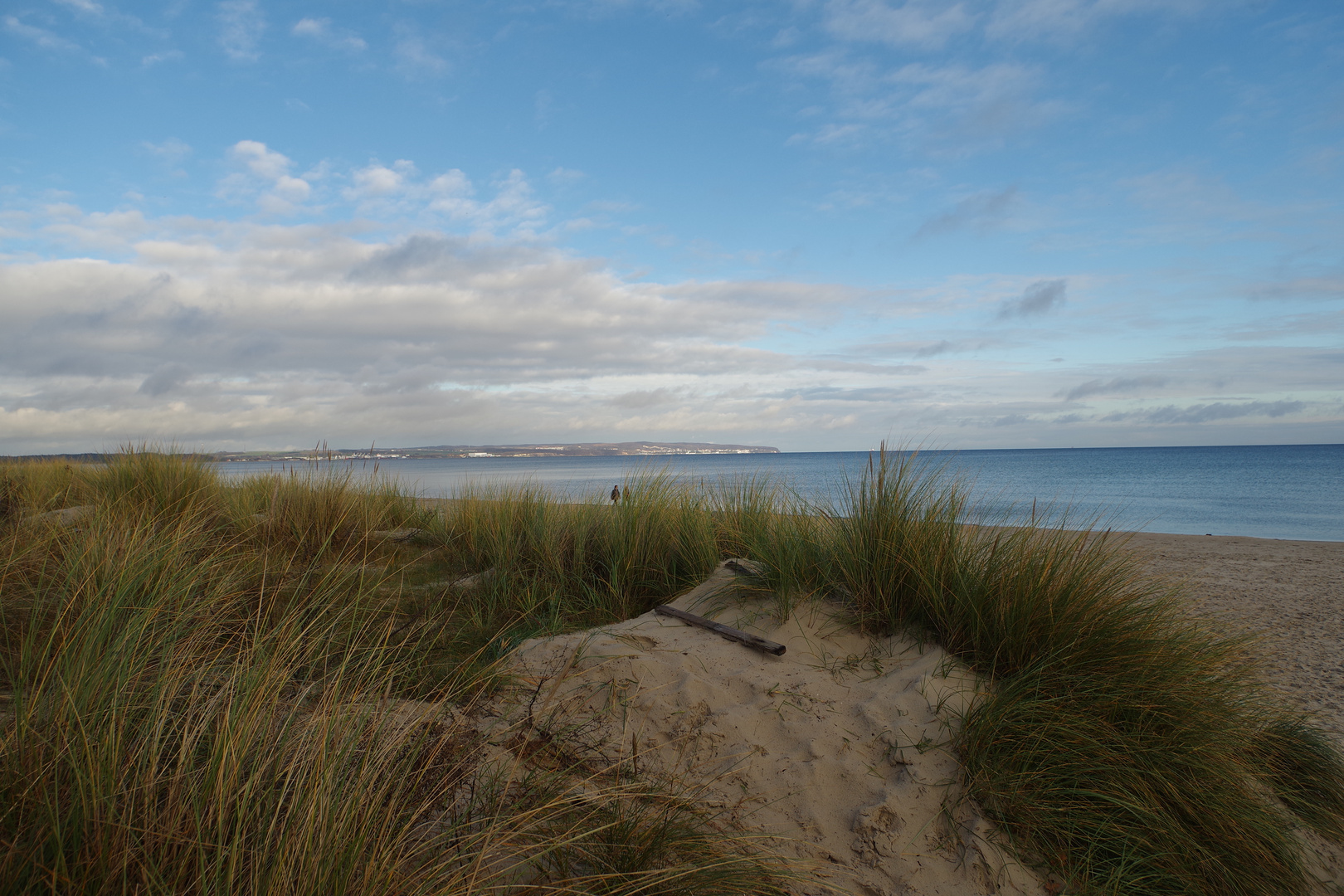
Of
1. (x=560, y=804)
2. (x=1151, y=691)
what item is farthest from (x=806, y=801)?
(x=1151, y=691)

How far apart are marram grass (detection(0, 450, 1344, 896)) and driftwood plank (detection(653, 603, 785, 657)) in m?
0.41

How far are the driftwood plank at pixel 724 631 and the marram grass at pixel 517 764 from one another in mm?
413

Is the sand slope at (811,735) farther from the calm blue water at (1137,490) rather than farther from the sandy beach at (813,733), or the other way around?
the calm blue water at (1137,490)

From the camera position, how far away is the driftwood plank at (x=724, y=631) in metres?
3.68

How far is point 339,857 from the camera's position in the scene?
154cm

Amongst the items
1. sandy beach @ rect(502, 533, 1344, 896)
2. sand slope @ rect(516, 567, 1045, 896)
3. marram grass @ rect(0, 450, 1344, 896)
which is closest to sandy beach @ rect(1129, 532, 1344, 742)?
sandy beach @ rect(502, 533, 1344, 896)

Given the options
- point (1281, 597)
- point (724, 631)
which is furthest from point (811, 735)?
point (1281, 597)

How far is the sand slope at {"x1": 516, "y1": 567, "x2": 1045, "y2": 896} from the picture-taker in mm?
2467

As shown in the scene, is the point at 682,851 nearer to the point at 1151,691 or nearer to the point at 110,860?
the point at 110,860

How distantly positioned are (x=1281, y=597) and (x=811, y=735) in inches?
→ 315

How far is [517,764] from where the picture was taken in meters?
2.46

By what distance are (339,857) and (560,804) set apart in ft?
2.70

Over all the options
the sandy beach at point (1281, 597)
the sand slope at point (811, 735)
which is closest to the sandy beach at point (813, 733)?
the sand slope at point (811, 735)

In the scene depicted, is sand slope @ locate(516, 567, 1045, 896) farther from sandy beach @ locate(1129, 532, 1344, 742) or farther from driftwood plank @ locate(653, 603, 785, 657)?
sandy beach @ locate(1129, 532, 1344, 742)
